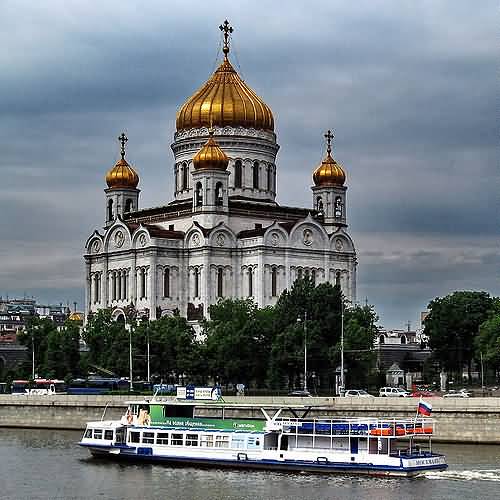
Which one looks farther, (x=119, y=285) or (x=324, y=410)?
(x=119, y=285)

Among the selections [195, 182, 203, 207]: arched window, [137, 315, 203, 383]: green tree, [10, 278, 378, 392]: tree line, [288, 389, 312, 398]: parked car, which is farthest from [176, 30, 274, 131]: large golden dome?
[288, 389, 312, 398]: parked car

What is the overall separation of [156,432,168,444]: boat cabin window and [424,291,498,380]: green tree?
44.3 metres

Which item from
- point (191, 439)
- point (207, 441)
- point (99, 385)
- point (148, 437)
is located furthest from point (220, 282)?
point (207, 441)

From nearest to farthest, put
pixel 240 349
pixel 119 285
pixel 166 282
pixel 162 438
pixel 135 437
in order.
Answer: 1. pixel 162 438
2. pixel 135 437
3. pixel 240 349
4. pixel 166 282
5. pixel 119 285

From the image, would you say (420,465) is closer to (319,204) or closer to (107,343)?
(107,343)

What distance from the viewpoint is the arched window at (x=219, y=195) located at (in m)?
120

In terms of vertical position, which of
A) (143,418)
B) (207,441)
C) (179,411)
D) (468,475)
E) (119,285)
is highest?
(119,285)

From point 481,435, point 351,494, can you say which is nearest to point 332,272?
point 481,435

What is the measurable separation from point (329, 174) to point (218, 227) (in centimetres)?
1366

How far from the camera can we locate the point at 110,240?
126 metres

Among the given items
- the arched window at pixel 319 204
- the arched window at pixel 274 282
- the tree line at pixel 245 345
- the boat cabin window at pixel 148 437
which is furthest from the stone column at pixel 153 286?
the boat cabin window at pixel 148 437

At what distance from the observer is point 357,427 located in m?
62.6

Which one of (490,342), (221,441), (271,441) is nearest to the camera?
(271,441)

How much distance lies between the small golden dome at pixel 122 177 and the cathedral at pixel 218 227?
0.29ft
